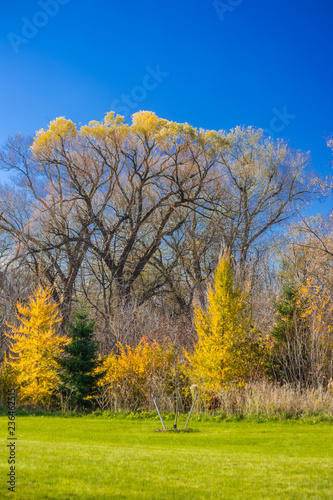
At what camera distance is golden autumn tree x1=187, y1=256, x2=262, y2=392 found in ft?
42.2

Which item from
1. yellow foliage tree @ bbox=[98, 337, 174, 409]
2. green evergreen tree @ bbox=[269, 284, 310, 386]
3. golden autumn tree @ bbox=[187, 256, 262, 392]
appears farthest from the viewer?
yellow foliage tree @ bbox=[98, 337, 174, 409]

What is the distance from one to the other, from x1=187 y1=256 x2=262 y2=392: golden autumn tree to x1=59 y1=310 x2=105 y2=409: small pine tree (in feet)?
10.3

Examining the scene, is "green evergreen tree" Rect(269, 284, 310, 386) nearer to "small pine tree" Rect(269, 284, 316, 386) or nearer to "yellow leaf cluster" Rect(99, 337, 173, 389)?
"small pine tree" Rect(269, 284, 316, 386)

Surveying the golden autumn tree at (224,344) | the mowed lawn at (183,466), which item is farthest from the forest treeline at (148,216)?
the mowed lawn at (183,466)

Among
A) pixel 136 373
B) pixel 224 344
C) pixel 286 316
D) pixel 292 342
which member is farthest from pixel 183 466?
pixel 286 316

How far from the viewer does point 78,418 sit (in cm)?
1273

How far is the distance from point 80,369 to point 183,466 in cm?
955

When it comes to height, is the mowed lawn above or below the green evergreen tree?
below

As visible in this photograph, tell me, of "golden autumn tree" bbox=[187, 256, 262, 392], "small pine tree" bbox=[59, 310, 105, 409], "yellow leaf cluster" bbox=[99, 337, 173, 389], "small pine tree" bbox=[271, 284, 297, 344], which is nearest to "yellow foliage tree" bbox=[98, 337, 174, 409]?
"yellow leaf cluster" bbox=[99, 337, 173, 389]

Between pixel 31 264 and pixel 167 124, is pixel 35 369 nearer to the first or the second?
pixel 31 264

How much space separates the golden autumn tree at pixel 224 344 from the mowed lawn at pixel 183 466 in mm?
3451

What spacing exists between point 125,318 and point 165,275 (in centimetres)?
1040

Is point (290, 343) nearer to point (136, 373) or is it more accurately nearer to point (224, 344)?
point (224, 344)

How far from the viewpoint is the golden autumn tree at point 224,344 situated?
12.9 meters
